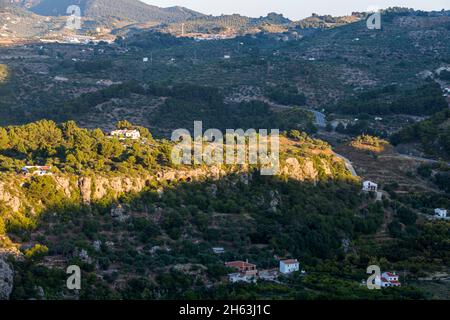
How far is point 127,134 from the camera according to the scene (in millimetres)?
45094

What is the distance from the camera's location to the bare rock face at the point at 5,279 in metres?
23.4

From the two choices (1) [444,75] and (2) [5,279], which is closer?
(2) [5,279]

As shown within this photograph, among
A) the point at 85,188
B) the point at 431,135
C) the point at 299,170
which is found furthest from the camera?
the point at 431,135

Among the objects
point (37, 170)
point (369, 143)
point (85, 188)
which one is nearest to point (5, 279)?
point (85, 188)

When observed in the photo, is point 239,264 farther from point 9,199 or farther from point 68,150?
point 68,150

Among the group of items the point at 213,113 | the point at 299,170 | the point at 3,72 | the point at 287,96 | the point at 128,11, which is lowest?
the point at 299,170

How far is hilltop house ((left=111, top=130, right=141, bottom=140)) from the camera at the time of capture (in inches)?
1742

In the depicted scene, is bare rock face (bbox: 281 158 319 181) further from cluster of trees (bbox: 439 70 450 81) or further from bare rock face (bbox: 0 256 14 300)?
cluster of trees (bbox: 439 70 450 81)

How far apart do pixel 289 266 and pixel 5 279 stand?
9.88m

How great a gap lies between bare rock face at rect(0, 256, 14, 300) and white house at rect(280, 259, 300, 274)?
9382mm

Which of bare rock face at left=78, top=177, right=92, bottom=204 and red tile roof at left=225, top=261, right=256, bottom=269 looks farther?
bare rock face at left=78, top=177, right=92, bottom=204

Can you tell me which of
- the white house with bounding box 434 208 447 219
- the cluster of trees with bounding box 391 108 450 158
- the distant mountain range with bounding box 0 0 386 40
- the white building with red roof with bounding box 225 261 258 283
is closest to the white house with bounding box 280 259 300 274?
the white building with red roof with bounding box 225 261 258 283
